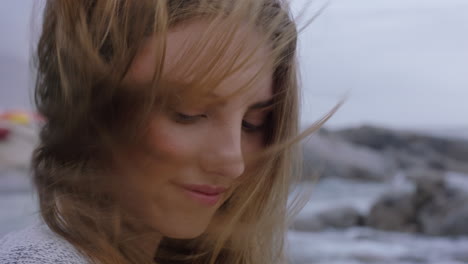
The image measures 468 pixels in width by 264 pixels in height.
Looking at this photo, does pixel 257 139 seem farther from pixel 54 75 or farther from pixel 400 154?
pixel 400 154

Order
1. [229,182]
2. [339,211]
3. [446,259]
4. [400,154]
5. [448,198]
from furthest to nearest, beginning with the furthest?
[400,154] → [339,211] → [448,198] → [446,259] → [229,182]

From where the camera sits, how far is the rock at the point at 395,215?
5031mm

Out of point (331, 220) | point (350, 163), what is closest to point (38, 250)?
point (331, 220)

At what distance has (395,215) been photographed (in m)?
5.20

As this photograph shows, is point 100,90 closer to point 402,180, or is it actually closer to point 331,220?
point 331,220

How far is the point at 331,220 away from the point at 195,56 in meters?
4.61

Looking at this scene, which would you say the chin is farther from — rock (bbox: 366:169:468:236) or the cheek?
rock (bbox: 366:169:468:236)

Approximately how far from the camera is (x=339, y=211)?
210 inches

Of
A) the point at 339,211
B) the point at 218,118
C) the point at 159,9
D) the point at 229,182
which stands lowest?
the point at 339,211

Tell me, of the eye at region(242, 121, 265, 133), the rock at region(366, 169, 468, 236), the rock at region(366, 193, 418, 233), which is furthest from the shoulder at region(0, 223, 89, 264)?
the rock at region(366, 193, 418, 233)

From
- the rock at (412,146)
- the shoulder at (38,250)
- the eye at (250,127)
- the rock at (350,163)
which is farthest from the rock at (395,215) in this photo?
the shoulder at (38,250)

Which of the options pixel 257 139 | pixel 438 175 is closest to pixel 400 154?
pixel 438 175

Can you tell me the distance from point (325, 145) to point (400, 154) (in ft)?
6.32

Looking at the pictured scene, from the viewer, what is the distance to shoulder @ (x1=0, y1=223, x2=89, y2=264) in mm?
637
